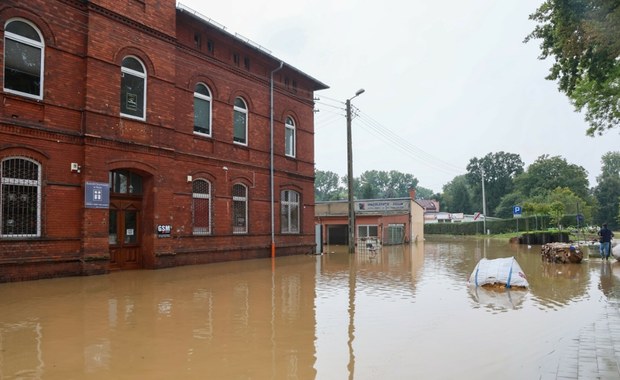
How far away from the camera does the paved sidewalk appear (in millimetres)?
4781

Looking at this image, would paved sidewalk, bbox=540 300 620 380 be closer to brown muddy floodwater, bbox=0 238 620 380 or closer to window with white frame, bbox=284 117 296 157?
brown muddy floodwater, bbox=0 238 620 380

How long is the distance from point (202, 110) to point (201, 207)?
3.80 metres

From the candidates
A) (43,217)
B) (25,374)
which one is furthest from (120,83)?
(25,374)

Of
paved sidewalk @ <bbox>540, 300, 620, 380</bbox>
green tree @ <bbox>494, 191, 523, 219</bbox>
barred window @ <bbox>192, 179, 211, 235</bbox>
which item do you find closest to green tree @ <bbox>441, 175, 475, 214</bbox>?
green tree @ <bbox>494, 191, 523, 219</bbox>

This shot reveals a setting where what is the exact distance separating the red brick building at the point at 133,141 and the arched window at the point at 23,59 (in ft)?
0.09

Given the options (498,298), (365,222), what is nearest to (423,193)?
(365,222)

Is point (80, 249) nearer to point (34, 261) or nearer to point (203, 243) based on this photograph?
point (34, 261)

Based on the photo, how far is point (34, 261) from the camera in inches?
483

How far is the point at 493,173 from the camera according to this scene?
10000 cm

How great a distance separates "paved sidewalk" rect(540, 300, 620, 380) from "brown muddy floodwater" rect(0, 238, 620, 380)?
0.49 feet

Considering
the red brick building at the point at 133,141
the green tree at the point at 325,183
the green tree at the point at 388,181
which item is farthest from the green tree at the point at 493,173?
the red brick building at the point at 133,141

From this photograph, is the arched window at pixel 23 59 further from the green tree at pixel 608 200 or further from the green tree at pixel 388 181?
the green tree at pixel 388 181

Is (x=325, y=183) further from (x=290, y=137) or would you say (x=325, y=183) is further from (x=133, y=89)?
(x=133, y=89)

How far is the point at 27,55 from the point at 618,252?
2109 cm
